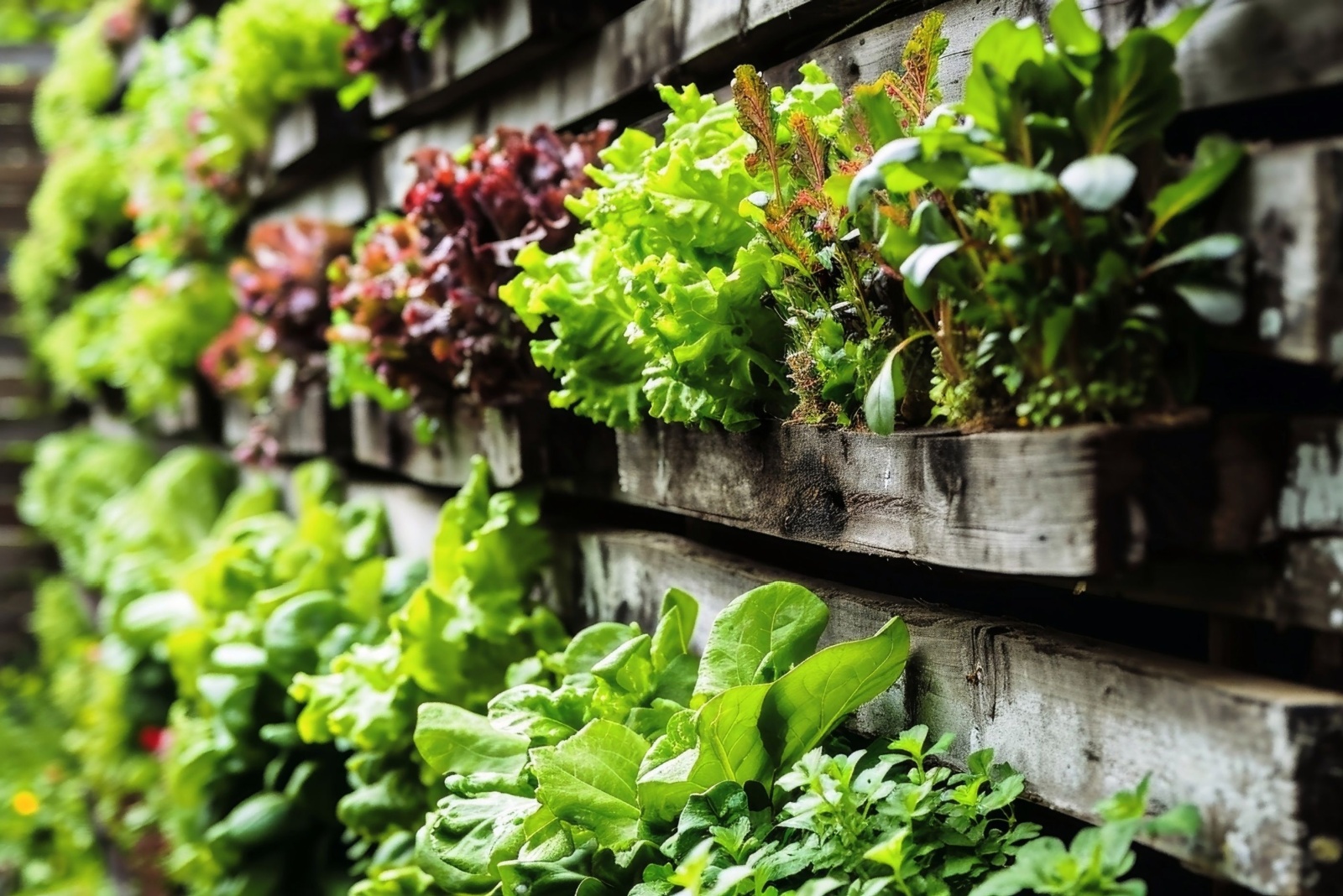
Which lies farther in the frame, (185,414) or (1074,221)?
(185,414)

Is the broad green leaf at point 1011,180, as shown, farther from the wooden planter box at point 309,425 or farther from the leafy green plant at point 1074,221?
the wooden planter box at point 309,425

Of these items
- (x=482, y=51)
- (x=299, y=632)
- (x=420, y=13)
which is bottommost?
(x=299, y=632)

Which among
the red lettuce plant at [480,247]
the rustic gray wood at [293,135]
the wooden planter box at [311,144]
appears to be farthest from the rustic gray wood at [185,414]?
the red lettuce plant at [480,247]

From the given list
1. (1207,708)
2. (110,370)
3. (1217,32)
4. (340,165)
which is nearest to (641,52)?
(1217,32)

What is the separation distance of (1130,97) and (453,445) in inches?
65.2

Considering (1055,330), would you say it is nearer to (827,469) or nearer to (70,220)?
(827,469)

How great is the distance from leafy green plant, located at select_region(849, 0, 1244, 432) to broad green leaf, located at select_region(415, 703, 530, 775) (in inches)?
35.0

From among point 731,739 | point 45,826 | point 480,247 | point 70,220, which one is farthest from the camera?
point 70,220

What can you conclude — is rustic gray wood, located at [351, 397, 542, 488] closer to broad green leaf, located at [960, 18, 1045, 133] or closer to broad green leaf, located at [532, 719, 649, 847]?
broad green leaf, located at [532, 719, 649, 847]

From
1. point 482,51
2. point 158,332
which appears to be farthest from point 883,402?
point 158,332

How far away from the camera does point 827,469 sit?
1323mm

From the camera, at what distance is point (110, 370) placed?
5320mm

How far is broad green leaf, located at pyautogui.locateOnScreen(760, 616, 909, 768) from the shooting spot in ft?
4.23

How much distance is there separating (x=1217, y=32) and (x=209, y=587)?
9.33 feet
